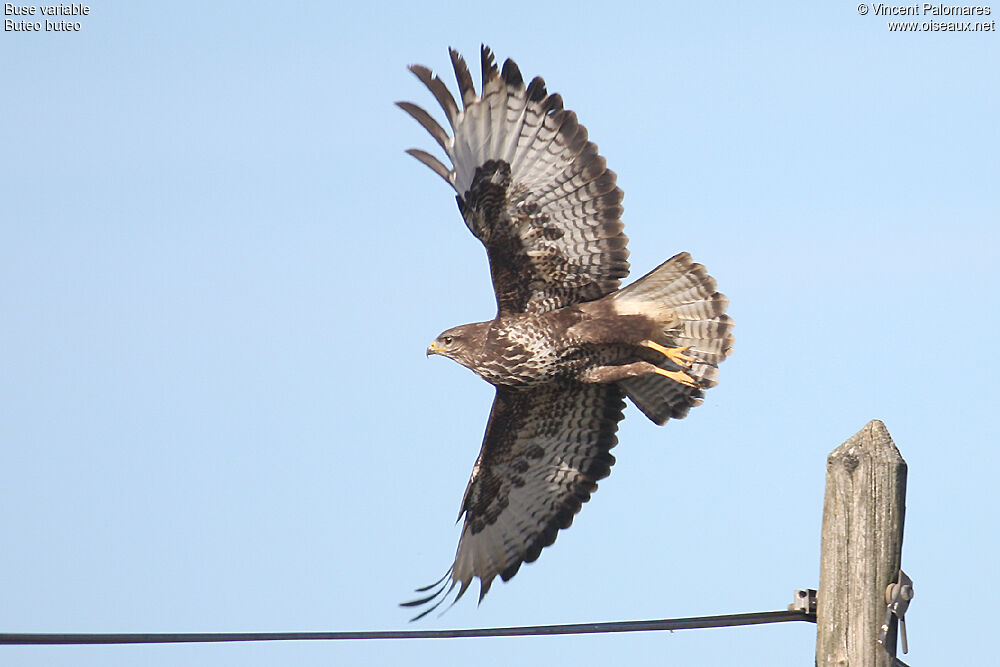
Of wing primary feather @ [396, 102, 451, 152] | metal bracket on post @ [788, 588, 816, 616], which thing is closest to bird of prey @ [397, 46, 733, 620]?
wing primary feather @ [396, 102, 451, 152]

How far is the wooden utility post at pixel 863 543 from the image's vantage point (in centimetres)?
498

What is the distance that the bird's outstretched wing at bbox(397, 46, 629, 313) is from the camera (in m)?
8.05

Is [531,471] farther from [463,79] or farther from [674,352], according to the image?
[463,79]

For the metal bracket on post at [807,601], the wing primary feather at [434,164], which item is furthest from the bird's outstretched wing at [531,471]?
the metal bracket on post at [807,601]

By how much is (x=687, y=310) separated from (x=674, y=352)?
285 millimetres

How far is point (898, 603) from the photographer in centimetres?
496

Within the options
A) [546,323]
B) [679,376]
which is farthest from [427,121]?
[679,376]

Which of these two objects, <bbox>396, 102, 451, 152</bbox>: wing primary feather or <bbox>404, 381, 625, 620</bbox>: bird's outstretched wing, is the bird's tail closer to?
<bbox>404, 381, 625, 620</bbox>: bird's outstretched wing

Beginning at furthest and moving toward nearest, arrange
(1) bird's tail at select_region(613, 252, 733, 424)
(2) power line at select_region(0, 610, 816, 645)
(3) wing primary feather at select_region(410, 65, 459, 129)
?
1. (1) bird's tail at select_region(613, 252, 733, 424)
2. (3) wing primary feather at select_region(410, 65, 459, 129)
3. (2) power line at select_region(0, 610, 816, 645)

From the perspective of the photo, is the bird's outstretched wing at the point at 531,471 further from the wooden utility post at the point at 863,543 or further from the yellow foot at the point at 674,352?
the wooden utility post at the point at 863,543

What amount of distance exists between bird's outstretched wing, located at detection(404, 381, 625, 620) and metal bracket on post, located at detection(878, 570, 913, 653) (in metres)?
4.17

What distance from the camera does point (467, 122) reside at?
802 cm

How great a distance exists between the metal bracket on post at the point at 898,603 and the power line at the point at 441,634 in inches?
13.0

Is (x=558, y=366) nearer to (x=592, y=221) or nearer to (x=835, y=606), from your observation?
(x=592, y=221)
